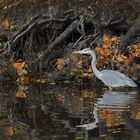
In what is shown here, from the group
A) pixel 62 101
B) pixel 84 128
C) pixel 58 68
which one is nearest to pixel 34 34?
pixel 58 68

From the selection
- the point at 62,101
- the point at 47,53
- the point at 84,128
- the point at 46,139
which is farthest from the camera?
the point at 47,53

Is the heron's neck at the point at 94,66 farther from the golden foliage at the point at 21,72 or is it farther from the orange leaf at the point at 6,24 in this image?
the orange leaf at the point at 6,24

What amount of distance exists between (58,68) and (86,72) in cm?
84

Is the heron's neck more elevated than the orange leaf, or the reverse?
the orange leaf

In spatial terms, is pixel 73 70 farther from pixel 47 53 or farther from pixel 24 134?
pixel 24 134

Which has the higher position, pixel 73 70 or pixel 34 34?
pixel 34 34

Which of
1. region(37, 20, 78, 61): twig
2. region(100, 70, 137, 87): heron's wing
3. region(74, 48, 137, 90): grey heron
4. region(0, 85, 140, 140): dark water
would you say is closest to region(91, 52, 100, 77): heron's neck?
region(74, 48, 137, 90): grey heron

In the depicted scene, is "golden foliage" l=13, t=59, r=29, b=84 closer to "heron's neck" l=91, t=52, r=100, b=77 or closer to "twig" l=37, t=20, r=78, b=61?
"twig" l=37, t=20, r=78, b=61

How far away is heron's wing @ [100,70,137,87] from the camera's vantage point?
1470cm

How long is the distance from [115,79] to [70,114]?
13.2 feet

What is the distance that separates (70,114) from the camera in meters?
11.1

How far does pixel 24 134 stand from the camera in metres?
9.51

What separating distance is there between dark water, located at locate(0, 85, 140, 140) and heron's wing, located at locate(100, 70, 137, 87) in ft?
0.76

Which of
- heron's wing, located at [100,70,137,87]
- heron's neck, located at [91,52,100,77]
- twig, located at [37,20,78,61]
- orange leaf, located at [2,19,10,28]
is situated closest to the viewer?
heron's wing, located at [100,70,137,87]
